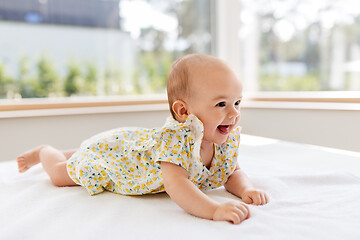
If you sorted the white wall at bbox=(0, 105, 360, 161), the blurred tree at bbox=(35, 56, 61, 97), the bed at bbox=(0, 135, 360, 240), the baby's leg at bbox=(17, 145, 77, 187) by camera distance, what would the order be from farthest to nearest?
the blurred tree at bbox=(35, 56, 61, 97) < the white wall at bbox=(0, 105, 360, 161) < the baby's leg at bbox=(17, 145, 77, 187) < the bed at bbox=(0, 135, 360, 240)

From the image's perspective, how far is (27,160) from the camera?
52.6 inches

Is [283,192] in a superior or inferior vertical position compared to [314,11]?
inferior

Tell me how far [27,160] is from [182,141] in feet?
2.28

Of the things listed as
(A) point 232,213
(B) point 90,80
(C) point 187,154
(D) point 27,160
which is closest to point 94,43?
(B) point 90,80

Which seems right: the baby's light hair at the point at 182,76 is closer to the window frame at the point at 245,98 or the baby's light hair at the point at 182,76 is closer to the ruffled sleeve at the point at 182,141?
the ruffled sleeve at the point at 182,141

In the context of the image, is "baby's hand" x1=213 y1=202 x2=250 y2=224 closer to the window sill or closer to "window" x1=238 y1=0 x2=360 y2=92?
the window sill

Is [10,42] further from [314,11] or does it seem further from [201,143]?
[314,11]

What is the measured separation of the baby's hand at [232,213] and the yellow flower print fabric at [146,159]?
0.61 ft

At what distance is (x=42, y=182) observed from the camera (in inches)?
46.4

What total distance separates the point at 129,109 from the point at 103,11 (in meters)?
0.77

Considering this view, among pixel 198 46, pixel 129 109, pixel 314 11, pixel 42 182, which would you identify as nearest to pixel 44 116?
pixel 129 109

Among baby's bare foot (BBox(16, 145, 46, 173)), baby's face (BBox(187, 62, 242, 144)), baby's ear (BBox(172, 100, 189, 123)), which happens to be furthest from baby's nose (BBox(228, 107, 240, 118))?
baby's bare foot (BBox(16, 145, 46, 173))

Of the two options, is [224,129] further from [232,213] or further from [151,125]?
[151,125]

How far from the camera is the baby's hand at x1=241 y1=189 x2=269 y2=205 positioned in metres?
0.93
